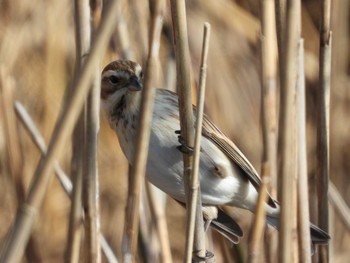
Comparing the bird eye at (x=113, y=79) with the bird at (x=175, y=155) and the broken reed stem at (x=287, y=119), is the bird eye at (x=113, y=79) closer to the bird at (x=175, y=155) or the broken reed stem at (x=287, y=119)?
the bird at (x=175, y=155)

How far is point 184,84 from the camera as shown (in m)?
1.59

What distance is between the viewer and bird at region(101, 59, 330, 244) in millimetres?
2244

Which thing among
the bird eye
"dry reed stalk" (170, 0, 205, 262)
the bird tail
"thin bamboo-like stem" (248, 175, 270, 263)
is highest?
the bird eye

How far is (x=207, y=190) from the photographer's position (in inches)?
93.4

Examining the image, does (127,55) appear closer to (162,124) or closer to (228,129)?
(162,124)

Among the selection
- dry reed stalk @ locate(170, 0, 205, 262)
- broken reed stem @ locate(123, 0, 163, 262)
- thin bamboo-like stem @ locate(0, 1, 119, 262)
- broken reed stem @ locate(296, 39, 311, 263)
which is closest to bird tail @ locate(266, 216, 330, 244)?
broken reed stem @ locate(296, 39, 311, 263)

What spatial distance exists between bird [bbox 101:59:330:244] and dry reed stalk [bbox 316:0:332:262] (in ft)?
0.34

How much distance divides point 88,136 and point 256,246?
0.43 meters

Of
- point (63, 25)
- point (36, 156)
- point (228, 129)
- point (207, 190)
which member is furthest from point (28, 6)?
point (207, 190)

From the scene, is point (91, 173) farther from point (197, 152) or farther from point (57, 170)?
point (57, 170)

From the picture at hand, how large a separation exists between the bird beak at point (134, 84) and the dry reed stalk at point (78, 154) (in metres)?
0.50

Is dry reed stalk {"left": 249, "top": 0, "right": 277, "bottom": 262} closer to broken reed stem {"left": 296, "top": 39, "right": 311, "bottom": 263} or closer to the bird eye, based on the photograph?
broken reed stem {"left": 296, "top": 39, "right": 311, "bottom": 263}

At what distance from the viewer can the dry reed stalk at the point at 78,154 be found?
163cm

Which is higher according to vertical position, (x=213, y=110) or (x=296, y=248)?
(x=213, y=110)
